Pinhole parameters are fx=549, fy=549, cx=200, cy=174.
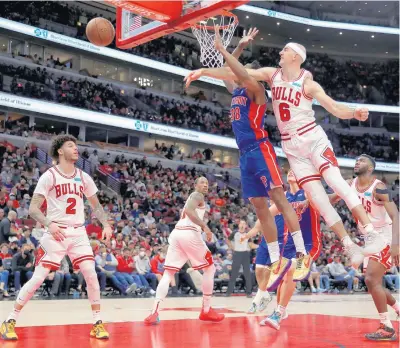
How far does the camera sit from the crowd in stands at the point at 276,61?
1091 inches

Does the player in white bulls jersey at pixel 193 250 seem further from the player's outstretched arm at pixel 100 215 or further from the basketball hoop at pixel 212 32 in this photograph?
the basketball hoop at pixel 212 32

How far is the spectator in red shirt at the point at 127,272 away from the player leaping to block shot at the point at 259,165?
7583mm

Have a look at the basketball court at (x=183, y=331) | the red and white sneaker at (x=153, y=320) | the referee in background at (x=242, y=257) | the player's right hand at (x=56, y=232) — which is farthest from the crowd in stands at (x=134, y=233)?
the player's right hand at (x=56, y=232)

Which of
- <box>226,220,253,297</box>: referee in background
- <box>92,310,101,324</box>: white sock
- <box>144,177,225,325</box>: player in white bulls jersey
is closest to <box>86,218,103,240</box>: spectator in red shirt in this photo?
<box>226,220,253,297</box>: referee in background

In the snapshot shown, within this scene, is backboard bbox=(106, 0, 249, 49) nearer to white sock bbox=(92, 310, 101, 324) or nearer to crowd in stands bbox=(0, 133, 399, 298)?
white sock bbox=(92, 310, 101, 324)

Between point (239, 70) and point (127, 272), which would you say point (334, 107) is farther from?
point (127, 272)

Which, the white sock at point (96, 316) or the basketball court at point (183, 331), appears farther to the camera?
the white sock at point (96, 316)

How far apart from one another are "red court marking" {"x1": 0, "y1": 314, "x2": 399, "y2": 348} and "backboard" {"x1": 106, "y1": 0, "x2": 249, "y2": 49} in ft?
11.9

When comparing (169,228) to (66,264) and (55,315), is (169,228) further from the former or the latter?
(55,315)

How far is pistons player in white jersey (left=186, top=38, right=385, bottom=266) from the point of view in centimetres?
522

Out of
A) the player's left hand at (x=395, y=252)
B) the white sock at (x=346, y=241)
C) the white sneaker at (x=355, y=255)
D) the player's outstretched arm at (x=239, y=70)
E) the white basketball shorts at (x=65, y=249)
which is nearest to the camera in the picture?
the white sneaker at (x=355, y=255)

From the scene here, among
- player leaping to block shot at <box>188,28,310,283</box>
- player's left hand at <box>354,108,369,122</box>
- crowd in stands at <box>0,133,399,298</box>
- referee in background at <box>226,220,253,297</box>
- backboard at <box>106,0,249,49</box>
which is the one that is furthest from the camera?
referee in background at <box>226,220,253,297</box>

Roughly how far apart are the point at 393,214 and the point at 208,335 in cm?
239

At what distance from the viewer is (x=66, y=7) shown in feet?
95.1
